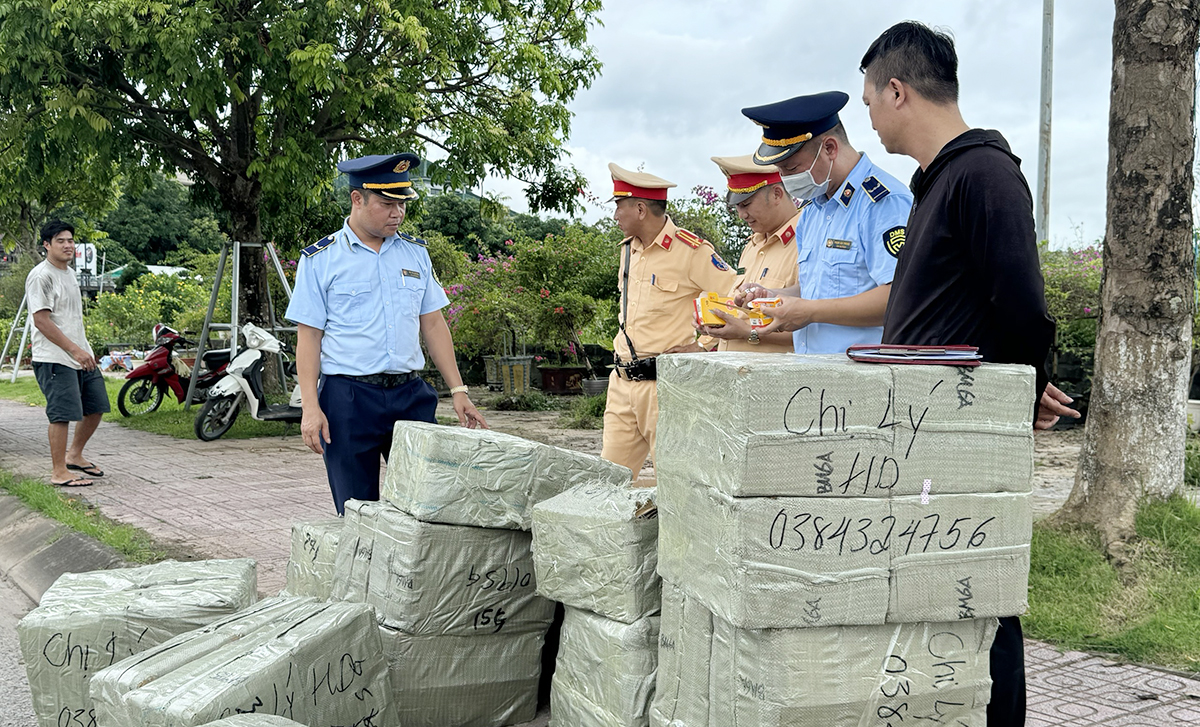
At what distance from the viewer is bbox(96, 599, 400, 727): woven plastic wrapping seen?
248cm

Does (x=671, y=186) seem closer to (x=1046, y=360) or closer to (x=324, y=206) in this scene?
(x=1046, y=360)

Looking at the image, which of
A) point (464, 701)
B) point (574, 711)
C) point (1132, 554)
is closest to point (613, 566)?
point (574, 711)

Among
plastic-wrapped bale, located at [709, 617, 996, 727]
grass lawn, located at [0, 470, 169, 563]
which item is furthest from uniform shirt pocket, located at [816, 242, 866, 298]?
grass lawn, located at [0, 470, 169, 563]

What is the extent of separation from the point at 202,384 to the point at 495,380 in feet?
15.4

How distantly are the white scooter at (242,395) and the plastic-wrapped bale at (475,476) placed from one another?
725cm

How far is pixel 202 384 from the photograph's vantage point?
12359mm

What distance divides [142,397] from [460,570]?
1153cm

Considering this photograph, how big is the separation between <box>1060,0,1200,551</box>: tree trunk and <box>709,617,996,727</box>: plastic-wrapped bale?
10.1 ft

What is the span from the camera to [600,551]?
9.17 ft

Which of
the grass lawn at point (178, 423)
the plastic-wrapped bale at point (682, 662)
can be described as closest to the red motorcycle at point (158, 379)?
the grass lawn at point (178, 423)

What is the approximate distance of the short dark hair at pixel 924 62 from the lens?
2557 millimetres

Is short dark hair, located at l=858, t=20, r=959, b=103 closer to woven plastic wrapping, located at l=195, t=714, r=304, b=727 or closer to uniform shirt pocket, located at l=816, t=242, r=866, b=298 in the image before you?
uniform shirt pocket, located at l=816, t=242, r=866, b=298

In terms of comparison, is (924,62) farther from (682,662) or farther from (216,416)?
(216,416)

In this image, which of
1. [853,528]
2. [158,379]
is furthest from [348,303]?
[158,379]
